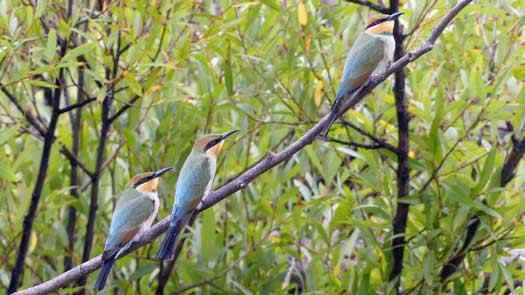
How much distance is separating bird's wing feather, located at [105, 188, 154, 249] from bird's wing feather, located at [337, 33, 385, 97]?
42cm

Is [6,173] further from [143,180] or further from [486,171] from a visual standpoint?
[486,171]

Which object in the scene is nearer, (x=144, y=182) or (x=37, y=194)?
(x=144, y=182)

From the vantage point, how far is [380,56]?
1.87 meters

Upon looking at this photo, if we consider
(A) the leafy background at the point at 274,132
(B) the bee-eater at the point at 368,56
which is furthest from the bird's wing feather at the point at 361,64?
(A) the leafy background at the point at 274,132

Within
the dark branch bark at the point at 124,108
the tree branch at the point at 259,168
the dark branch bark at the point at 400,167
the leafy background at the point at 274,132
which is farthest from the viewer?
the dark branch bark at the point at 124,108

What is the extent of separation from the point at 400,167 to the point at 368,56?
31 cm

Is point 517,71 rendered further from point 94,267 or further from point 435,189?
point 94,267

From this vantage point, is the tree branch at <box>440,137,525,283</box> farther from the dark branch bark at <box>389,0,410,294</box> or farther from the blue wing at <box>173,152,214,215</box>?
the blue wing at <box>173,152,214,215</box>

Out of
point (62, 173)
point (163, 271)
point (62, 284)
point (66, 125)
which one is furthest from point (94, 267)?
point (66, 125)

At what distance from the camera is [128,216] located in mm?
1837

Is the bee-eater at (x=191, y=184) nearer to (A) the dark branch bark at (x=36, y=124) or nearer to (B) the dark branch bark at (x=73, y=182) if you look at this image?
(A) the dark branch bark at (x=36, y=124)

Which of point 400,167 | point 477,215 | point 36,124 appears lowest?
point 477,215

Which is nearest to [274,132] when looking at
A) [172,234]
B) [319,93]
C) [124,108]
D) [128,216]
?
[319,93]

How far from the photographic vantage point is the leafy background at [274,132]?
2.00m
